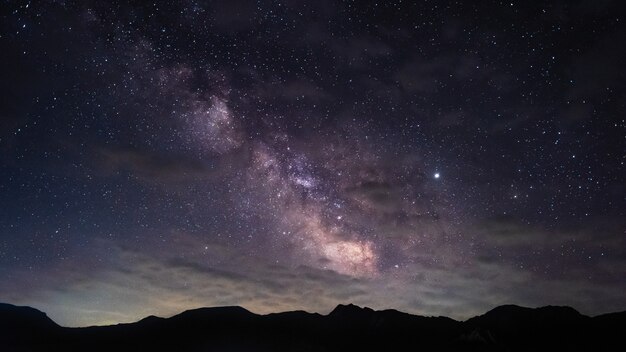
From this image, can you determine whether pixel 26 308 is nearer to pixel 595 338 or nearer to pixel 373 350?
pixel 373 350

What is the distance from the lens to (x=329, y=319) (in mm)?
88312

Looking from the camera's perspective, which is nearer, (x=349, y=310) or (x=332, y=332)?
(x=332, y=332)

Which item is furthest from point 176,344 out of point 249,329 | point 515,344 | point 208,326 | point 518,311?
point 518,311

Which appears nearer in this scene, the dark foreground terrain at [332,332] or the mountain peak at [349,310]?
the dark foreground terrain at [332,332]

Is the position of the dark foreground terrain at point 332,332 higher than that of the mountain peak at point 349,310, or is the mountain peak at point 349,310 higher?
the mountain peak at point 349,310

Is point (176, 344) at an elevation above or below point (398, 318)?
below

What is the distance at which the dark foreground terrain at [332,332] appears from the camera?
70.6 m

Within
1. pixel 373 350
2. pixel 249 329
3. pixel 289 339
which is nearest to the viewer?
pixel 373 350

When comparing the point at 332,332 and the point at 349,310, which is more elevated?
the point at 349,310

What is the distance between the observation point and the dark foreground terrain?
7056cm

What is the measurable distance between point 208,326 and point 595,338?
229 ft

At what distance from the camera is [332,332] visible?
8231 centimetres

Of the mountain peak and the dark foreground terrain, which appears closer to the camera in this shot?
the dark foreground terrain

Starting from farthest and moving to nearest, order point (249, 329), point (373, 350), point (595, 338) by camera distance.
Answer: point (249, 329), point (373, 350), point (595, 338)
